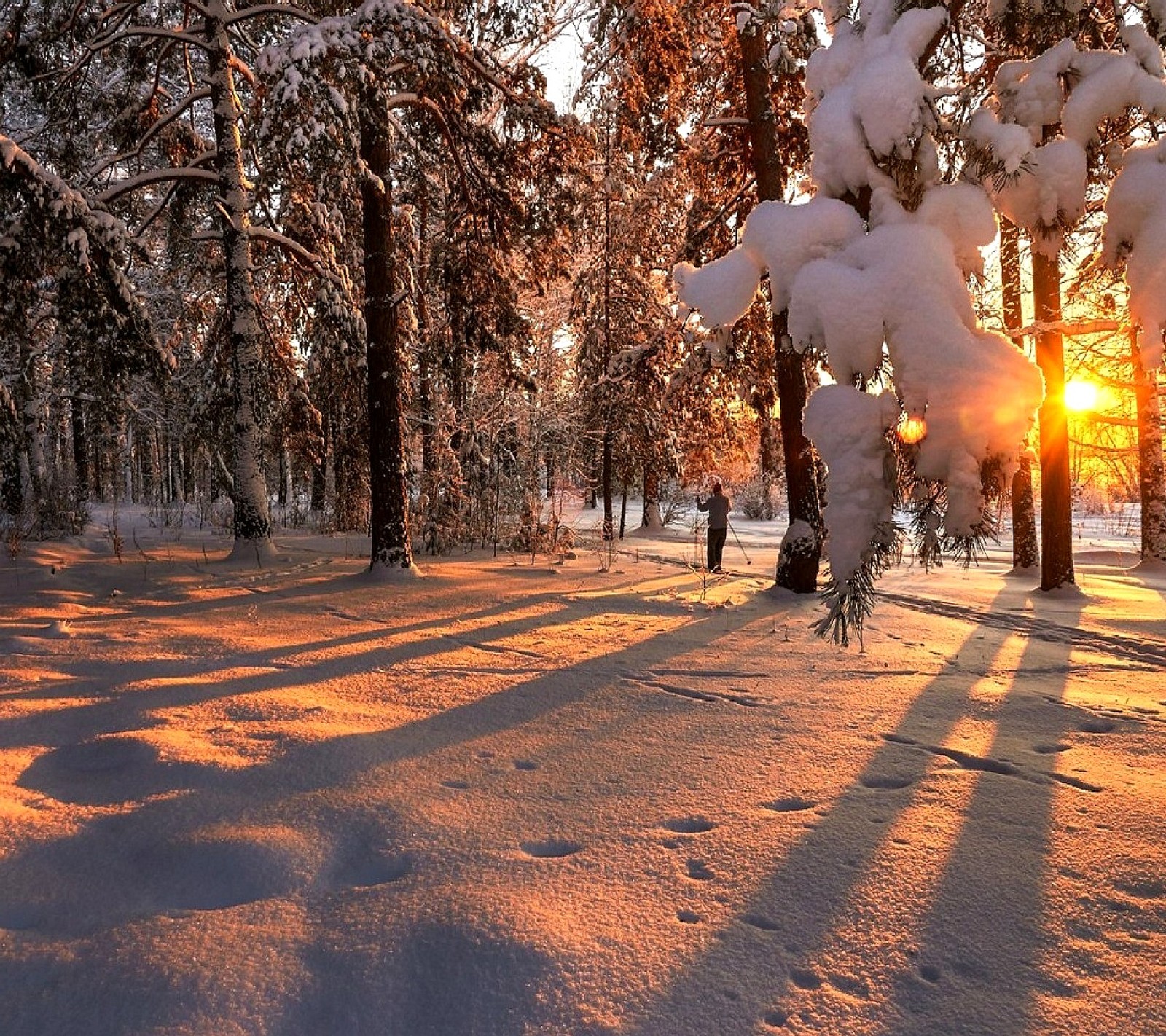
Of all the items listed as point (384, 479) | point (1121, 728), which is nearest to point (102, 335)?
point (384, 479)

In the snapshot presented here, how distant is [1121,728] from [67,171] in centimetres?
1242

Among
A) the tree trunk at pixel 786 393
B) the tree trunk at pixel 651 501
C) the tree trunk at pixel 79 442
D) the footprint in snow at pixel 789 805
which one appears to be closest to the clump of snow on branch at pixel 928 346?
the footprint in snow at pixel 789 805

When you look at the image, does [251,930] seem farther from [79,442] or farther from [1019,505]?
[79,442]

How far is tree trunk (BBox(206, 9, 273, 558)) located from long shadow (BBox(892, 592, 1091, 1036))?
28.9 ft

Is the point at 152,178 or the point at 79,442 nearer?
the point at 152,178

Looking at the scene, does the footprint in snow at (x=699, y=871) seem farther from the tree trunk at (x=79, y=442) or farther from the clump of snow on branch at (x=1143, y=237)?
the tree trunk at (x=79, y=442)

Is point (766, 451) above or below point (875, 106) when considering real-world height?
below

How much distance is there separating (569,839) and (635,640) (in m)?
3.04

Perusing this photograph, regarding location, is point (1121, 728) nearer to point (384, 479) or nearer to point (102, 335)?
point (384, 479)

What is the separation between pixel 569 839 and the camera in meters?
2.30

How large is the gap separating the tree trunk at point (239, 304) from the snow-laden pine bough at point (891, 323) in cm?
827

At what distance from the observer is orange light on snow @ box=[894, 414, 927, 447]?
240cm

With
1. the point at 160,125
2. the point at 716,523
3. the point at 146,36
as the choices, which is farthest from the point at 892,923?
the point at 146,36

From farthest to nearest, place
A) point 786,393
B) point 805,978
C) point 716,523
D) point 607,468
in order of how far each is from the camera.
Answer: point 607,468 → point 716,523 → point 786,393 → point 805,978
